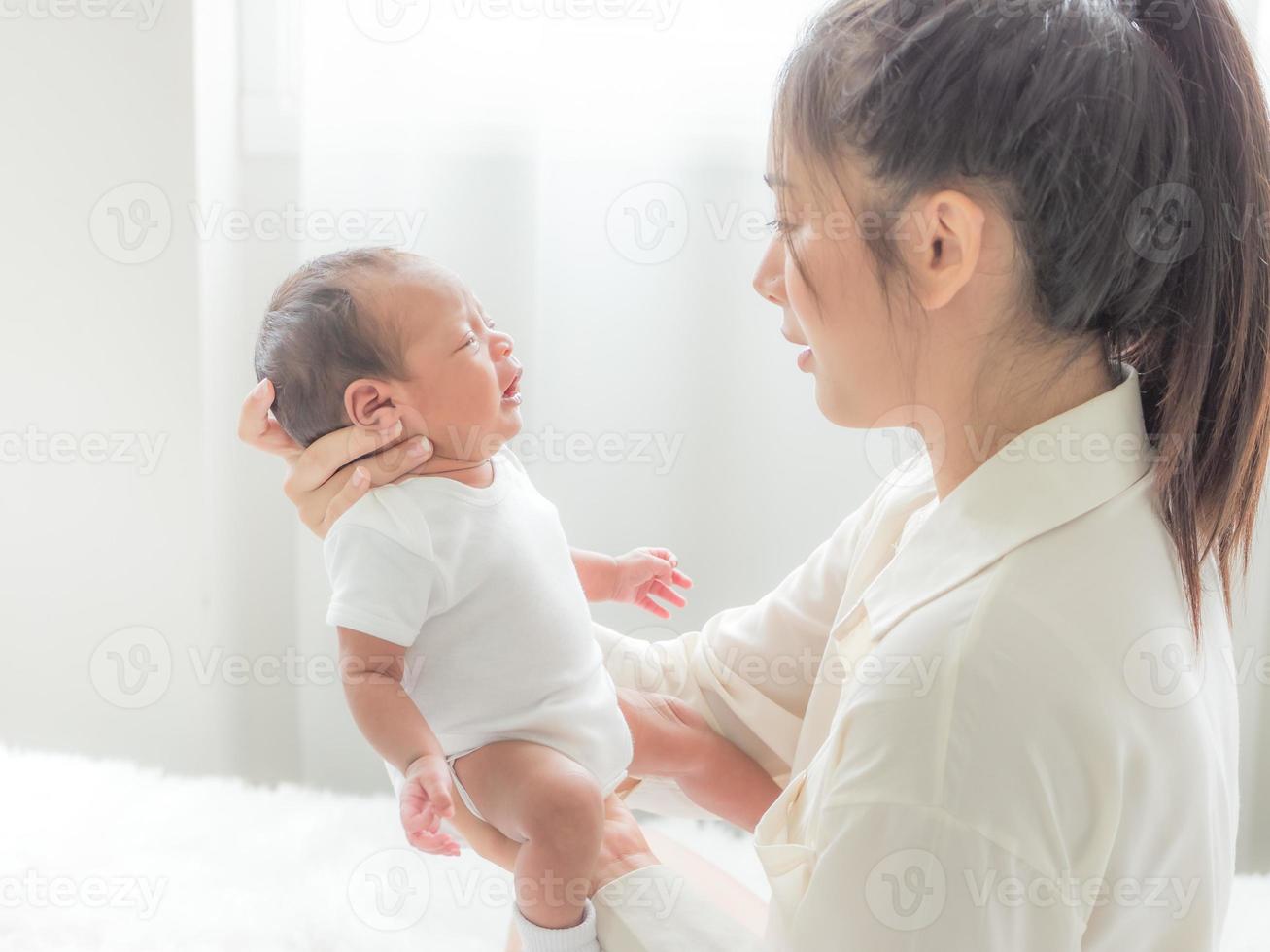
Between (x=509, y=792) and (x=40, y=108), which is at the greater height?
(x=40, y=108)

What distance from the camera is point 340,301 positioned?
96cm

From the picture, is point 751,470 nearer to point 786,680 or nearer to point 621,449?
point 621,449

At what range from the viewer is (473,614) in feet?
3.16

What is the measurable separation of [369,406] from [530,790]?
1.16ft

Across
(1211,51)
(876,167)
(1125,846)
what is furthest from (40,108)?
(1125,846)

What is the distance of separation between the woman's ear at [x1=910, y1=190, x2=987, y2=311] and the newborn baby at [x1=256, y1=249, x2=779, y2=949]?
42 cm

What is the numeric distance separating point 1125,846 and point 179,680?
1730 millimetres

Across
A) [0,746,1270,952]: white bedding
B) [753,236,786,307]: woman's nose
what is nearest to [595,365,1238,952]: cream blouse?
[753,236,786,307]: woman's nose

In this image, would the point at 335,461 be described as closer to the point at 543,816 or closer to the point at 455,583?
the point at 455,583

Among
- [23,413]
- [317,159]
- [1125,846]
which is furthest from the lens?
[23,413]

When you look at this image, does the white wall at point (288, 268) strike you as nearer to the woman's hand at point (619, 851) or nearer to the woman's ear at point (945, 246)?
the woman's hand at point (619, 851)

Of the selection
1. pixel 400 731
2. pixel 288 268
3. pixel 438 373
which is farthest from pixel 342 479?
pixel 288 268

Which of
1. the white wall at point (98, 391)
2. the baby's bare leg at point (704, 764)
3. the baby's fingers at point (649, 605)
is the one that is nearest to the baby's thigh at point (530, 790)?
the baby's bare leg at point (704, 764)

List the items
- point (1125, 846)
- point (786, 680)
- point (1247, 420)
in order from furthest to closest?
1. point (786, 680)
2. point (1247, 420)
3. point (1125, 846)
